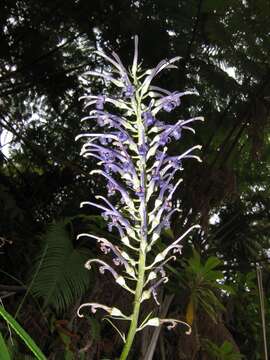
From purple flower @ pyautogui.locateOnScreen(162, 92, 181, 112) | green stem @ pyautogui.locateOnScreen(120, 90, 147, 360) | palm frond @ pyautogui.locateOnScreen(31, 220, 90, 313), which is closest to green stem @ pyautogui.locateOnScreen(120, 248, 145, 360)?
green stem @ pyautogui.locateOnScreen(120, 90, 147, 360)

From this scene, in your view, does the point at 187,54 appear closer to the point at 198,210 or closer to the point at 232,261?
the point at 198,210

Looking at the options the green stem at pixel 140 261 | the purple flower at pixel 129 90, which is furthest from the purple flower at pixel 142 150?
the purple flower at pixel 129 90

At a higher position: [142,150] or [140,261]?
[142,150]

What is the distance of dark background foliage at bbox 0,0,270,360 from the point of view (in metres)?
3.32

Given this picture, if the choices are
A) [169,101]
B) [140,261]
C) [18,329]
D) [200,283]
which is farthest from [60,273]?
[18,329]

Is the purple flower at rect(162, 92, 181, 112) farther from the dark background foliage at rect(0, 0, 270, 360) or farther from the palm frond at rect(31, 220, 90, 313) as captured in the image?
the dark background foliage at rect(0, 0, 270, 360)

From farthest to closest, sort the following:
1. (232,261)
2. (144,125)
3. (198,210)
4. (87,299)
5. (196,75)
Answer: (232,261)
(196,75)
(198,210)
(87,299)
(144,125)

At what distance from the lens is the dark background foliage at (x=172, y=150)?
332cm

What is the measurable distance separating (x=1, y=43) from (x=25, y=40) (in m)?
0.24

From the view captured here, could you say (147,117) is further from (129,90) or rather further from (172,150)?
(172,150)

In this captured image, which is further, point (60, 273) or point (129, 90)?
point (60, 273)

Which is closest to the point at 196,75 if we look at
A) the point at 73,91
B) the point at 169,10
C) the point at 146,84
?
the point at 169,10

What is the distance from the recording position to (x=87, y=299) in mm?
3281

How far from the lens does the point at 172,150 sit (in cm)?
390
